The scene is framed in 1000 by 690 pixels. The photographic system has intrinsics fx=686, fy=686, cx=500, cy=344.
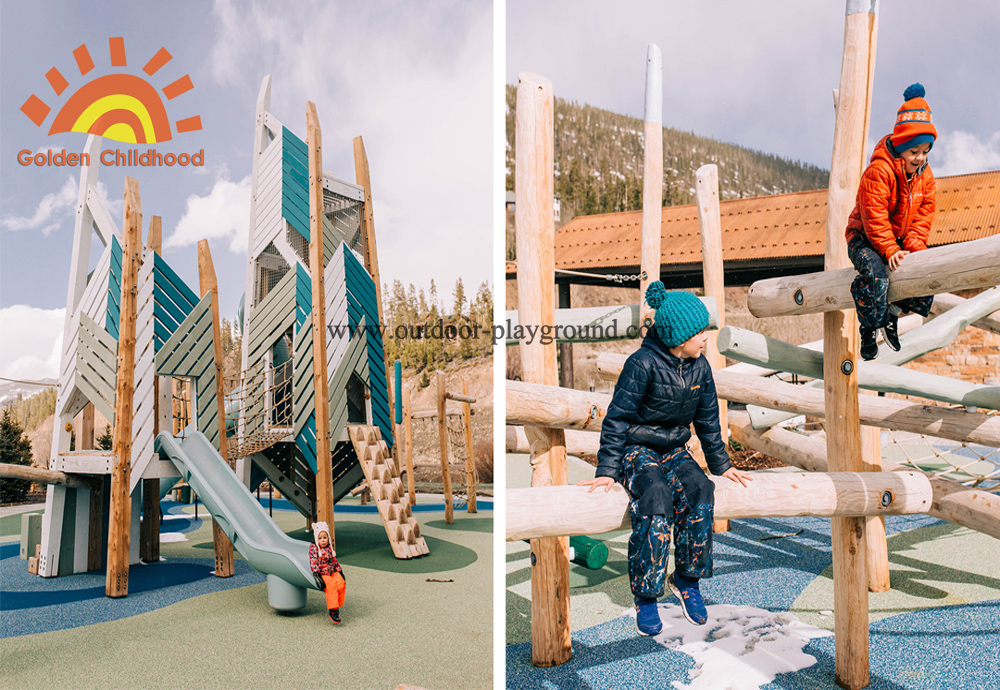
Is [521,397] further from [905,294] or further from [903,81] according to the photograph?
[903,81]

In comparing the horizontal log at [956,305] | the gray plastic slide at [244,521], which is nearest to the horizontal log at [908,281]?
the horizontal log at [956,305]

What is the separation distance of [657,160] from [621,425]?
3162 mm

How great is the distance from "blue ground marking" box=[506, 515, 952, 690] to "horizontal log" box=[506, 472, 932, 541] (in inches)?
39.4

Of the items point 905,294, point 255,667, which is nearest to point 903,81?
point 905,294

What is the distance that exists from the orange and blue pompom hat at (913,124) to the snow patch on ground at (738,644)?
2.63 meters

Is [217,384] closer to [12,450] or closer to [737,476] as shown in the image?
[737,476]

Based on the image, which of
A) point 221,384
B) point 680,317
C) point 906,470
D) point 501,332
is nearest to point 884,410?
point 906,470

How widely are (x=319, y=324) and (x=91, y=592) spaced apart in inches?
114

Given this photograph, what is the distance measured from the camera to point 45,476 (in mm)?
6012

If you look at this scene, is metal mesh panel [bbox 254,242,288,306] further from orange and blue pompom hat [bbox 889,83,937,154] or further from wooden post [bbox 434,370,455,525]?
orange and blue pompom hat [bbox 889,83,937,154]

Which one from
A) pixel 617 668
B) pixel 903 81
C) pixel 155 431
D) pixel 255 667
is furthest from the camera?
pixel 903 81

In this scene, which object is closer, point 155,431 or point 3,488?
point 155,431

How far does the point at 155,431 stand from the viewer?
6137 millimetres

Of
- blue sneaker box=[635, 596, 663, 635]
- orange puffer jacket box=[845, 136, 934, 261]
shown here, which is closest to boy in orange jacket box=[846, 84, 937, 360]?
orange puffer jacket box=[845, 136, 934, 261]
